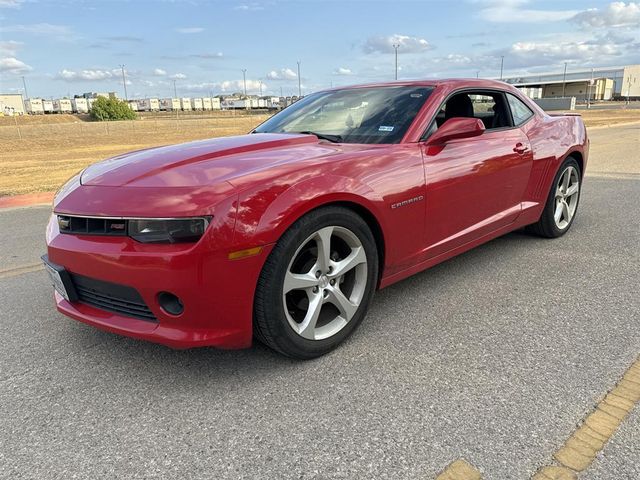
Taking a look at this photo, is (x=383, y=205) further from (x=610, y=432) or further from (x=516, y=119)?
(x=516, y=119)

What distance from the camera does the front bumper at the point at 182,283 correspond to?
7.43ft

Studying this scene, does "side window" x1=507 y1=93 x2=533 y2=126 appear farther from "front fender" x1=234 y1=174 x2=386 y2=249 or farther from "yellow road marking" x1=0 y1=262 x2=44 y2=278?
"yellow road marking" x1=0 y1=262 x2=44 y2=278

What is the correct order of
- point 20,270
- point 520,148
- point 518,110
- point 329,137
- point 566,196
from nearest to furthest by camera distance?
point 329,137
point 520,148
point 518,110
point 20,270
point 566,196

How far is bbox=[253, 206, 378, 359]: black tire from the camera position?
244cm

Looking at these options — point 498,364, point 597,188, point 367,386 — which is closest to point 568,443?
point 498,364

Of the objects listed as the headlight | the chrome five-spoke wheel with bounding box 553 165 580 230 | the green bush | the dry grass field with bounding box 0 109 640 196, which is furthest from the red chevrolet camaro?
the green bush

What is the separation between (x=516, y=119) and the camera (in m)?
4.30

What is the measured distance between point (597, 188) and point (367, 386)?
6.81m

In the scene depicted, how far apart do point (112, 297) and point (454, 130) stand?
2.22 metres

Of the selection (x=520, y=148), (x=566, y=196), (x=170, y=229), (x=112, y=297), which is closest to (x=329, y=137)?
(x=170, y=229)

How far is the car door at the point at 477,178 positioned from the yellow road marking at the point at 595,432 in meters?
1.34

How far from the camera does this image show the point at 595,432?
2107mm

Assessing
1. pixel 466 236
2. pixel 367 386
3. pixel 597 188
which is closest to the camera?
pixel 367 386

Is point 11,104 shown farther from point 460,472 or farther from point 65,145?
point 460,472
